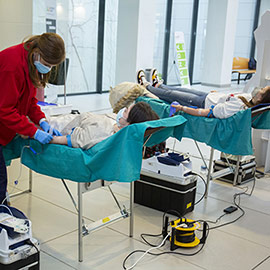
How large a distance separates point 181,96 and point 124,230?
157 centimetres

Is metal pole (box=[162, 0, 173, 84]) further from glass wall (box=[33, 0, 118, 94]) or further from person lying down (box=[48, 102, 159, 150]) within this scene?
person lying down (box=[48, 102, 159, 150])

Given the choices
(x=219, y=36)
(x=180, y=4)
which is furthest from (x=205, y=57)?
(x=180, y=4)

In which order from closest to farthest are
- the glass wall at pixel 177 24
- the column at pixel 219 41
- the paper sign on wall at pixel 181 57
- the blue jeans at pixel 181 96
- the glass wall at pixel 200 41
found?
the blue jeans at pixel 181 96, the paper sign on wall at pixel 181 57, the glass wall at pixel 177 24, the column at pixel 219 41, the glass wall at pixel 200 41

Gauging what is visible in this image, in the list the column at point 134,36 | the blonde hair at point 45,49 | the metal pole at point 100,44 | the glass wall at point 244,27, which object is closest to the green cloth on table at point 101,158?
the blonde hair at point 45,49

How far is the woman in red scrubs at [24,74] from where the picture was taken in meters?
2.13

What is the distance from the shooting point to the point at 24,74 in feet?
7.20

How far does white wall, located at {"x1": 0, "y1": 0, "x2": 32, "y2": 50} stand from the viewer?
365 cm

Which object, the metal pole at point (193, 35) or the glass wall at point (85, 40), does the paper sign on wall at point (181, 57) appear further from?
the metal pole at point (193, 35)

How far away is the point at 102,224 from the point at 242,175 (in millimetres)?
1733

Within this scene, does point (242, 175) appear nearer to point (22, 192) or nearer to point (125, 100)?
point (125, 100)

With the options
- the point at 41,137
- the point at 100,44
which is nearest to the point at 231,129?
the point at 41,137

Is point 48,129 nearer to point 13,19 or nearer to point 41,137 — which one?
point 41,137

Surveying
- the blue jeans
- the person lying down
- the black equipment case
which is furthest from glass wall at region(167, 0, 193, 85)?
the person lying down

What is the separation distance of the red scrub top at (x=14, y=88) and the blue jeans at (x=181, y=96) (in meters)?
1.88
